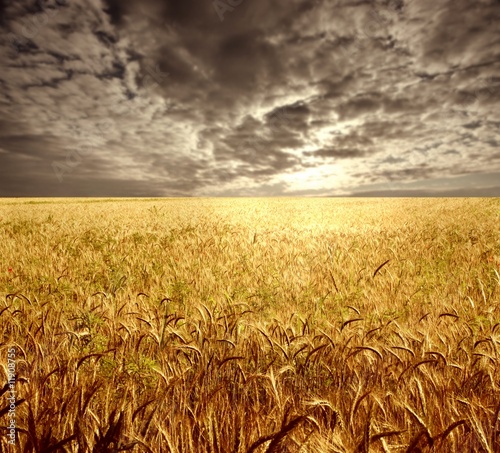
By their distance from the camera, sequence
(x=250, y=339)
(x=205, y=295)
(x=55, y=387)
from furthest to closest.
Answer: (x=205, y=295)
(x=250, y=339)
(x=55, y=387)

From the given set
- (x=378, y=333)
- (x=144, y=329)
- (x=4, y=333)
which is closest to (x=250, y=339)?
(x=144, y=329)

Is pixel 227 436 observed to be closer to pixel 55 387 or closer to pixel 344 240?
pixel 55 387

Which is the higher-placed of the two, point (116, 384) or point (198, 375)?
point (198, 375)

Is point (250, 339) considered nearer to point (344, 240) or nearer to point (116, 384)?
point (116, 384)

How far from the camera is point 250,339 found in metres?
2.30

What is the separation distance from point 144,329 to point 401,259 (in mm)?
4258

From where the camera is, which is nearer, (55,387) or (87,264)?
(55,387)

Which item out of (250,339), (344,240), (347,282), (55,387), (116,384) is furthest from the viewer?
(344,240)

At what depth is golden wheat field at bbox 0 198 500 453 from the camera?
127 centimetres

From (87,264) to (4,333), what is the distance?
2.55 metres

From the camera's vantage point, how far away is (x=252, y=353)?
2.24 meters

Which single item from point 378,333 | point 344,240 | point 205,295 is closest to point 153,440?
point 378,333

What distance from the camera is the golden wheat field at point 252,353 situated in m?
1.27

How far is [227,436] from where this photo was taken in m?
1.32
